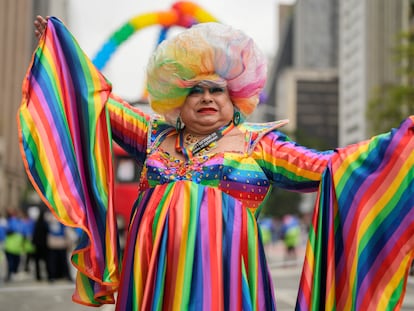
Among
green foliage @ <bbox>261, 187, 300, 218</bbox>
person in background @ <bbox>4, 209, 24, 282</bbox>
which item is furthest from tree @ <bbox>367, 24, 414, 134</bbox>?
green foliage @ <bbox>261, 187, 300, 218</bbox>

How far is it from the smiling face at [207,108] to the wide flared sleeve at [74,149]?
0.39m

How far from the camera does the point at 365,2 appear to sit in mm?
85250

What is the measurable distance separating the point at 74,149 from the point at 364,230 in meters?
1.29

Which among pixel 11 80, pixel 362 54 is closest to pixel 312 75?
pixel 362 54

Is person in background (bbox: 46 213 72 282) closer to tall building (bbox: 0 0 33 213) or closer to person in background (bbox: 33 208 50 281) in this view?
person in background (bbox: 33 208 50 281)

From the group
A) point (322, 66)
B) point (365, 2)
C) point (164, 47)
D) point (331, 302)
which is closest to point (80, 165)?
point (164, 47)

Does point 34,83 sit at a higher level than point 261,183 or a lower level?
higher

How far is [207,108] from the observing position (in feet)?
11.1

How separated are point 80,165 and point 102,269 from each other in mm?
462

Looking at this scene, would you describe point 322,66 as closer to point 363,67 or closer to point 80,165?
point 363,67

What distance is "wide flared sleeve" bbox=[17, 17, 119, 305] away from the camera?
3352 mm

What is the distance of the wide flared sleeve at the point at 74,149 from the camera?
335 cm

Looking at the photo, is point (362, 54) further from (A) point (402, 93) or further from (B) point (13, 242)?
(B) point (13, 242)

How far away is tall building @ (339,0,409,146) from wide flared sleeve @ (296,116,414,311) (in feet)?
227
